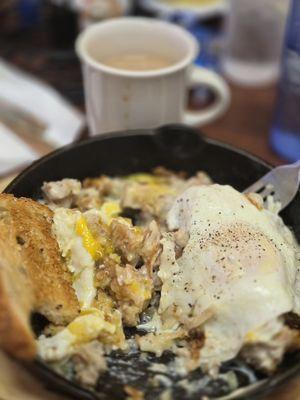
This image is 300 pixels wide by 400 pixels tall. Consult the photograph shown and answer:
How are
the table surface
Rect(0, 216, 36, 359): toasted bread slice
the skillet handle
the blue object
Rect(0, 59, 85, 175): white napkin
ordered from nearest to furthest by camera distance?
Rect(0, 216, 36, 359): toasted bread slice → the skillet handle → the blue object → Rect(0, 59, 85, 175): white napkin → the table surface

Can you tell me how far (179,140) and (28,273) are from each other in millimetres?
476

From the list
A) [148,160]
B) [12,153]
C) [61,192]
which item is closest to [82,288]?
[61,192]

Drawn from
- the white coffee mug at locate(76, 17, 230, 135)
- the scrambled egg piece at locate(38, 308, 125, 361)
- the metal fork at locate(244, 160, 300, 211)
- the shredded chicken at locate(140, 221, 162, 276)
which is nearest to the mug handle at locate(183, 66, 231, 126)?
the white coffee mug at locate(76, 17, 230, 135)

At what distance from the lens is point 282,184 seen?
111 cm

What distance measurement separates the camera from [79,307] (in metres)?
0.92

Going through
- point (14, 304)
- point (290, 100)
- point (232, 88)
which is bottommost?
point (232, 88)

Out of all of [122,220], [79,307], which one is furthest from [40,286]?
[122,220]

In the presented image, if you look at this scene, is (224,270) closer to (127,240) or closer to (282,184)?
(127,240)

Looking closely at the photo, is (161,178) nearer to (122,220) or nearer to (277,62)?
(122,220)

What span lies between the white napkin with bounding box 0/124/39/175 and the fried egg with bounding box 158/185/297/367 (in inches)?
21.7

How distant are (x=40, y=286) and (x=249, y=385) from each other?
33 cm

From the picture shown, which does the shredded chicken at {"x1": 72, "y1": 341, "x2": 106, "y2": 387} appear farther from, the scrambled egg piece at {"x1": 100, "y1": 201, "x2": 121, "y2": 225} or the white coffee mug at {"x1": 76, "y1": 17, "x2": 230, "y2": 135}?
the white coffee mug at {"x1": 76, "y1": 17, "x2": 230, "y2": 135}

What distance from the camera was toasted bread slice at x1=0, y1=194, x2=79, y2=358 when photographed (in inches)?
30.8

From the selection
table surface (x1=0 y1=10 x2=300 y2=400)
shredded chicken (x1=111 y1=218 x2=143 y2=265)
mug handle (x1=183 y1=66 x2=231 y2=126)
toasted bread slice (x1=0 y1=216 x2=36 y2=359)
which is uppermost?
toasted bread slice (x1=0 y1=216 x2=36 y2=359)
